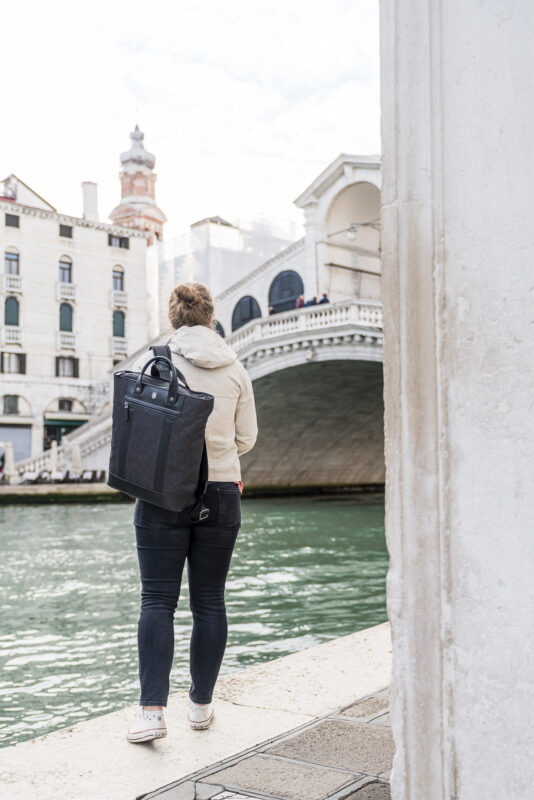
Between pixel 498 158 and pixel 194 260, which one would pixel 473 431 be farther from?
pixel 194 260

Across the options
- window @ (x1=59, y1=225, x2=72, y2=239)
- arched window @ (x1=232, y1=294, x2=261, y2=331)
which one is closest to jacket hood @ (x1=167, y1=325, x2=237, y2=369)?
arched window @ (x1=232, y1=294, x2=261, y2=331)

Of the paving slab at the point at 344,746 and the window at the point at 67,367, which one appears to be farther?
the window at the point at 67,367

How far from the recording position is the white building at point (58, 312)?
80.6 ft

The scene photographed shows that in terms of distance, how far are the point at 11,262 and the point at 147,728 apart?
79.4 ft

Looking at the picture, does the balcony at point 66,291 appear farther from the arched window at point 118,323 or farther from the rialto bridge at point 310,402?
the rialto bridge at point 310,402

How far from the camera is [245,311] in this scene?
23.6m

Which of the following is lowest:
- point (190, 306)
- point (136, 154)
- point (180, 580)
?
point (180, 580)

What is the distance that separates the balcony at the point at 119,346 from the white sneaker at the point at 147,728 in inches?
983

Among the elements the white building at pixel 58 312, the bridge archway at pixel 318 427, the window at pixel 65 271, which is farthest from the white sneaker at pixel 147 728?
the window at pixel 65 271

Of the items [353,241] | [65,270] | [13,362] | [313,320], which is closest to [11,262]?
[65,270]

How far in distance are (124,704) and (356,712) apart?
1152 millimetres

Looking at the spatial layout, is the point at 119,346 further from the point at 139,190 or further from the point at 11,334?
the point at 139,190

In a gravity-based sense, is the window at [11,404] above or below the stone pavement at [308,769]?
above

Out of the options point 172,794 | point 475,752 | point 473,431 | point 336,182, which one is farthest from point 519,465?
point 336,182
